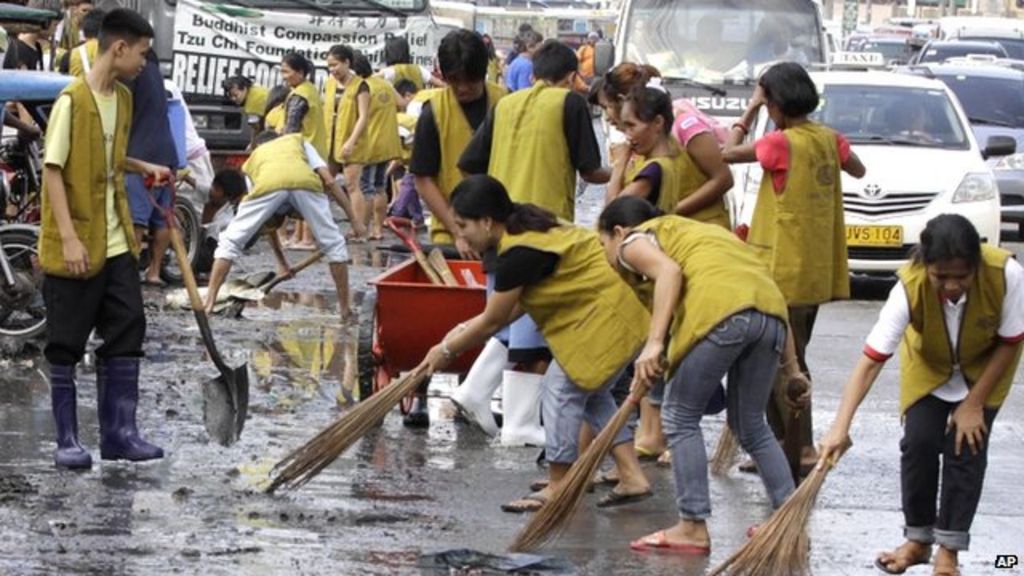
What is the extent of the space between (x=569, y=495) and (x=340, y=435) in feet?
3.58

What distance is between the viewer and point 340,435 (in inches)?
317

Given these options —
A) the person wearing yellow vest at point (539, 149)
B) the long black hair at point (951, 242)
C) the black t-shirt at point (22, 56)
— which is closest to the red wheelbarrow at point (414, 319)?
the person wearing yellow vest at point (539, 149)

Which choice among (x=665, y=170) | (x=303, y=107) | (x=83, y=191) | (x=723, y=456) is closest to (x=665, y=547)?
(x=723, y=456)

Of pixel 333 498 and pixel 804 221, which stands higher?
pixel 804 221

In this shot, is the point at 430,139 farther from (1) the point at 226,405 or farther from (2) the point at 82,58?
(2) the point at 82,58

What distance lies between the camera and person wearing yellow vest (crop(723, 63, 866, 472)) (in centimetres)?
869

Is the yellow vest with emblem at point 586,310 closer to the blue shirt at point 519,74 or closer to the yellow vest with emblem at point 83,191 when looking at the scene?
the yellow vest with emblem at point 83,191

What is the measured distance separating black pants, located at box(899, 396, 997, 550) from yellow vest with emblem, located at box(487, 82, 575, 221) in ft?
8.62

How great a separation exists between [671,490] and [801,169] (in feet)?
4.60

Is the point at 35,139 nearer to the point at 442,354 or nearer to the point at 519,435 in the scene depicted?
the point at 519,435

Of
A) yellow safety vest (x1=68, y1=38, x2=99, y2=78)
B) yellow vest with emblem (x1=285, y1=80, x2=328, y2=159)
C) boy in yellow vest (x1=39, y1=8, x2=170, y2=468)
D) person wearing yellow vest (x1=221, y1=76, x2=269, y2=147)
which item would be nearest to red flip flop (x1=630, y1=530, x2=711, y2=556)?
boy in yellow vest (x1=39, y1=8, x2=170, y2=468)

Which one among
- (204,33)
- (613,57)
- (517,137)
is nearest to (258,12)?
(204,33)

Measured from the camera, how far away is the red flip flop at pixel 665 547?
748cm

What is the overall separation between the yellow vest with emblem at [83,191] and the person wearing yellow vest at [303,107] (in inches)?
287
